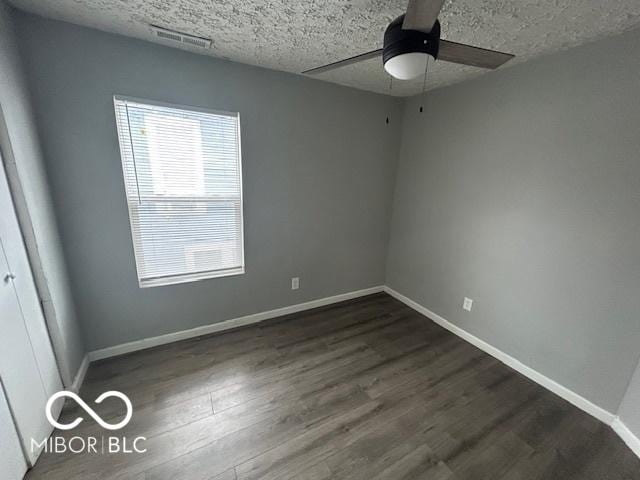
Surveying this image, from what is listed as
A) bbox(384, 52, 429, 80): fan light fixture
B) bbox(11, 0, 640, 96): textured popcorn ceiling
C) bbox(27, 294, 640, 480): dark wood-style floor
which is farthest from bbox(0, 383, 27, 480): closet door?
bbox(384, 52, 429, 80): fan light fixture

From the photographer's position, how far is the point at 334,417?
1.66m

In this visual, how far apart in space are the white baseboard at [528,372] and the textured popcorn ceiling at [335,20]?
233cm

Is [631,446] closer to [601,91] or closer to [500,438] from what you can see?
[500,438]

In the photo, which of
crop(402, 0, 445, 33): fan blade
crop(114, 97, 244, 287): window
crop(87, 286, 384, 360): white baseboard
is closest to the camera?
crop(402, 0, 445, 33): fan blade

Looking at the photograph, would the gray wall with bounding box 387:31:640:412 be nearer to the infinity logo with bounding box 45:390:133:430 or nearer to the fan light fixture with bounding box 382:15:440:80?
the fan light fixture with bounding box 382:15:440:80

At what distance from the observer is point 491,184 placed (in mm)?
2221

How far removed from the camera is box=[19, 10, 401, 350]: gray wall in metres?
1.67

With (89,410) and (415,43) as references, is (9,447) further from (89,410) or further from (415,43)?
(415,43)

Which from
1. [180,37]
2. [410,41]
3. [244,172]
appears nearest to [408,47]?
[410,41]

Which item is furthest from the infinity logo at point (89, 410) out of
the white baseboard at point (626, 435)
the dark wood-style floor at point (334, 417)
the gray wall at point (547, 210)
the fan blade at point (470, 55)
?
the white baseboard at point (626, 435)

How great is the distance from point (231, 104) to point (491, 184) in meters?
2.31

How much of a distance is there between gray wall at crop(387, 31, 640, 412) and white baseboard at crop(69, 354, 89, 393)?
315 cm

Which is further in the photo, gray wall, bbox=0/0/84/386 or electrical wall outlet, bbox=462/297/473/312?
electrical wall outlet, bbox=462/297/473/312

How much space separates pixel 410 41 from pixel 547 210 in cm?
170
